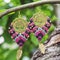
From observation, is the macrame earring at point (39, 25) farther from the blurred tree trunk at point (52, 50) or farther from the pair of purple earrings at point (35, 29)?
the blurred tree trunk at point (52, 50)

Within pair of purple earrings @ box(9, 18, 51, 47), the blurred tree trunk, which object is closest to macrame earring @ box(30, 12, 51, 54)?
pair of purple earrings @ box(9, 18, 51, 47)

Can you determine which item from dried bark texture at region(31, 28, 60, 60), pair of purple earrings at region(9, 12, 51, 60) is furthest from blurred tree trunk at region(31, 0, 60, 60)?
pair of purple earrings at region(9, 12, 51, 60)

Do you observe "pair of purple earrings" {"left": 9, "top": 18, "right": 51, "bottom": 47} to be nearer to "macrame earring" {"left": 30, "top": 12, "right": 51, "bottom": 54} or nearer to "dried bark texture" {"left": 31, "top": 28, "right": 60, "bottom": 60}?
"macrame earring" {"left": 30, "top": 12, "right": 51, "bottom": 54}

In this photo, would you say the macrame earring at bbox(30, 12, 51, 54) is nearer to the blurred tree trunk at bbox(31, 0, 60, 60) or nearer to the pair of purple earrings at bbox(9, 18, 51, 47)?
the pair of purple earrings at bbox(9, 18, 51, 47)

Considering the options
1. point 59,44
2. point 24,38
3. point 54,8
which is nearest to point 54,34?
point 59,44

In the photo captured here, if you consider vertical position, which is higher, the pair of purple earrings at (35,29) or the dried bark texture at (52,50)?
the pair of purple earrings at (35,29)

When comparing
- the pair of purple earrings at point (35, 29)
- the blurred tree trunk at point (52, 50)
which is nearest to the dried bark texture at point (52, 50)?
the blurred tree trunk at point (52, 50)

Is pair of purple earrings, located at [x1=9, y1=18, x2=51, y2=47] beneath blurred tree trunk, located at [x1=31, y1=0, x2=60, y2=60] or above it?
above

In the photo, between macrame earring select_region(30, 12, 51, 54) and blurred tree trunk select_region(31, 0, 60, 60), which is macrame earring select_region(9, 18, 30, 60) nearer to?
macrame earring select_region(30, 12, 51, 54)

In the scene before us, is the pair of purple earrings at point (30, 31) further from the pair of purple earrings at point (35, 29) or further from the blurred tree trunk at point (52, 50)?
the blurred tree trunk at point (52, 50)

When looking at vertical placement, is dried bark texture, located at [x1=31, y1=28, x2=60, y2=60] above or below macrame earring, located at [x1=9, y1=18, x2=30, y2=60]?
below

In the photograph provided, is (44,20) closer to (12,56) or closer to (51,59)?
(51,59)
